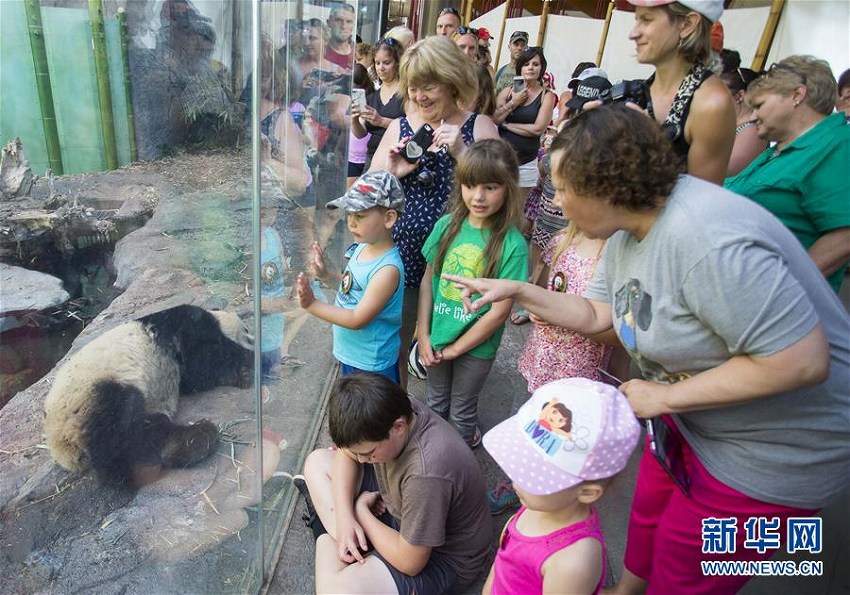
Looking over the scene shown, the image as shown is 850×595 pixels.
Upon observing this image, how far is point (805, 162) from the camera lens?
5.53 feet

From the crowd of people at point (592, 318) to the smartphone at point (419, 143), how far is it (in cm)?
1

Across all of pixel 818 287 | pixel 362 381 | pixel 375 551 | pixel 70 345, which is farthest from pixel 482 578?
pixel 70 345

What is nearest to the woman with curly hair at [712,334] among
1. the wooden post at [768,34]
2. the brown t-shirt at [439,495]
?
the brown t-shirt at [439,495]

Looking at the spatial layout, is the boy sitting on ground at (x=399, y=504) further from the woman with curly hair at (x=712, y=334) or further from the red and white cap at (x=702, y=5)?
the red and white cap at (x=702, y=5)

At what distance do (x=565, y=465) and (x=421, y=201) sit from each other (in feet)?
4.95

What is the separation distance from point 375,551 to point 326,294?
149 cm

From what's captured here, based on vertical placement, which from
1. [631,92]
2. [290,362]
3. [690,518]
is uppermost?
[631,92]

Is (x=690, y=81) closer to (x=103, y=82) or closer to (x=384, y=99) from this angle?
Result: (x=103, y=82)

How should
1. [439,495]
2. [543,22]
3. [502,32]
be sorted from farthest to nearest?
[502,32] < [543,22] < [439,495]

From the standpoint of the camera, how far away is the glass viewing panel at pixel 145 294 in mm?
1666

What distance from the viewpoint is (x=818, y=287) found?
3.26ft

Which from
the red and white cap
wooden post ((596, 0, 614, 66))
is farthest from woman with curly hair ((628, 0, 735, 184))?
wooden post ((596, 0, 614, 66))

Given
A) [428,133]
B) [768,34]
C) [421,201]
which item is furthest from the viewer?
[768,34]

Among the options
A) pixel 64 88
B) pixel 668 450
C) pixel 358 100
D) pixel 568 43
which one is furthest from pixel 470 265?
pixel 568 43
